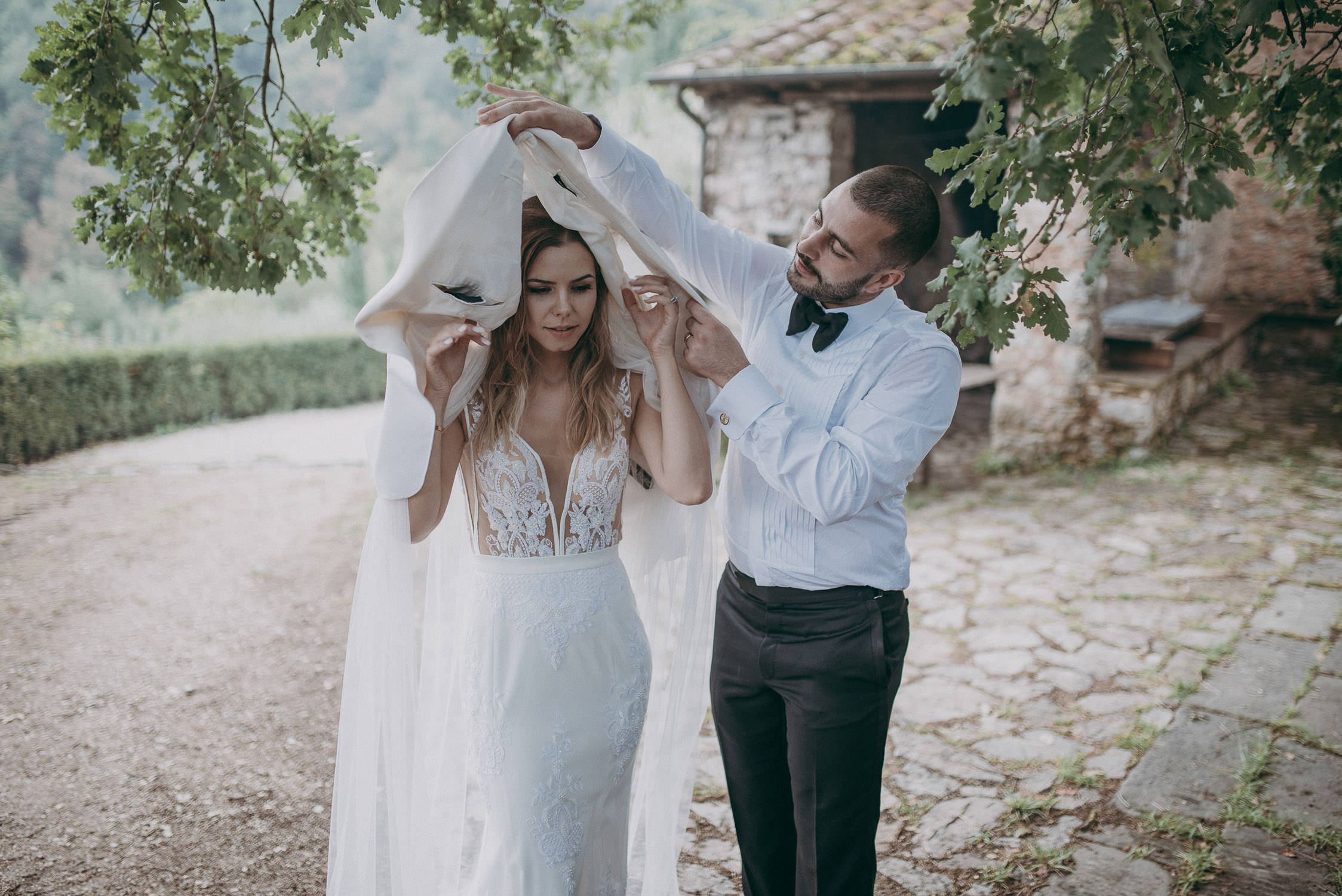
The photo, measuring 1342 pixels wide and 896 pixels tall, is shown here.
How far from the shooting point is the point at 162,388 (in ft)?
39.4

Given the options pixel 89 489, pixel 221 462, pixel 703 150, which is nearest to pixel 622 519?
pixel 703 150

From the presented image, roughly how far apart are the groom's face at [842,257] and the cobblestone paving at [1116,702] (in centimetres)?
208

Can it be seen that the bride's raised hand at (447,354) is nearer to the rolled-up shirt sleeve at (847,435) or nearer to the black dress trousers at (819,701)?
the rolled-up shirt sleeve at (847,435)

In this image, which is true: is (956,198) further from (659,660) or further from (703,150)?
(659,660)

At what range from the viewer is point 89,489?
8289mm

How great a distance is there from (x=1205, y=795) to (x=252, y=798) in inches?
148

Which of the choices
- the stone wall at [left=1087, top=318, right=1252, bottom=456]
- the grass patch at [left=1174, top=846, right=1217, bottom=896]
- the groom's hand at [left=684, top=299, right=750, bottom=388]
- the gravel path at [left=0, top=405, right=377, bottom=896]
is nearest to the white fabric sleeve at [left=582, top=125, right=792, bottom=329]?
the groom's hand at [left=684, top=299, right=750, bottom=388]

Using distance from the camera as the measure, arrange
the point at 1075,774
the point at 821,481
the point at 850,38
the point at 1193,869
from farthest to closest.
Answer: the point at 850,38 < the point at 1075,774 < the point at 1193,869 < the point at 821,481

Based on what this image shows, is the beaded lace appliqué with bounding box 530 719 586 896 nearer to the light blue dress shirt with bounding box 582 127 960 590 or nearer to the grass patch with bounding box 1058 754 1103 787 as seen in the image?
the light blue dress shirt with bounding box 582 127 960 590

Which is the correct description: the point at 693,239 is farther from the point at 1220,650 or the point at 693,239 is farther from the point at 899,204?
the point at 1220,650

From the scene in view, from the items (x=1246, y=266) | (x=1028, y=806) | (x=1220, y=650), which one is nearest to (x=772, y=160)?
(x=1220, y=650)

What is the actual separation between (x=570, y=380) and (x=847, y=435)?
70cm

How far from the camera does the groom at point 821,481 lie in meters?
1.91

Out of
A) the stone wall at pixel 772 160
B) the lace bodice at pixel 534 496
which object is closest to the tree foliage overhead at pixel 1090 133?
the lace bodice at pixel 534 496
